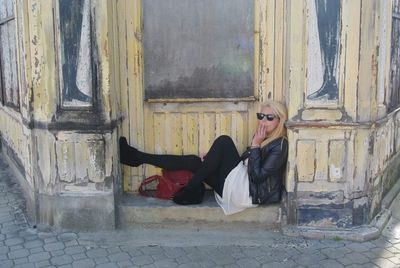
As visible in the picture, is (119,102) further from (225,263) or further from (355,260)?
(355,260)

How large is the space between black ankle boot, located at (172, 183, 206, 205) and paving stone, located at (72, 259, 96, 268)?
104 cm

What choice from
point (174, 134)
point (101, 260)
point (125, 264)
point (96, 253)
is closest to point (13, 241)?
point (96, 253)

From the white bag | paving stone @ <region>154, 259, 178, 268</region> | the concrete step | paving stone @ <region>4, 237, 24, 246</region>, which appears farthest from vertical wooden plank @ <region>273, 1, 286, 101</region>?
paving stone @ <region>4, 237, 24, 246</region>

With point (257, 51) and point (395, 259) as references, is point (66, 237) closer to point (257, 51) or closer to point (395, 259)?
point (257, 51)

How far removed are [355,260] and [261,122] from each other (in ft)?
4.79

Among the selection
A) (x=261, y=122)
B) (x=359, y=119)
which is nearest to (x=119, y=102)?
(x=261, y=122)

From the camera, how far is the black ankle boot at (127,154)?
16.1ft

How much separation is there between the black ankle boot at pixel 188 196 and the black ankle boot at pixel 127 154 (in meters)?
0.55

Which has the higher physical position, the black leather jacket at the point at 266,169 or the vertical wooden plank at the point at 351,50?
the vertical wooden plank at the point at 351,50

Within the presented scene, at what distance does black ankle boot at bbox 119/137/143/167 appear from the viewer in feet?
16.1

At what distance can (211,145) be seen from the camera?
4992 mm

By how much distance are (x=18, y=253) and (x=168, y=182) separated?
155 centimetres

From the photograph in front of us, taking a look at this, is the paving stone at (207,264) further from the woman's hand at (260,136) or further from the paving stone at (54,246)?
the paving stone at (54,246)

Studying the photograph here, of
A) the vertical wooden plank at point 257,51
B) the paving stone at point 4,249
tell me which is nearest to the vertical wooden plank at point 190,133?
the vertical wooden plank at point 257,51
